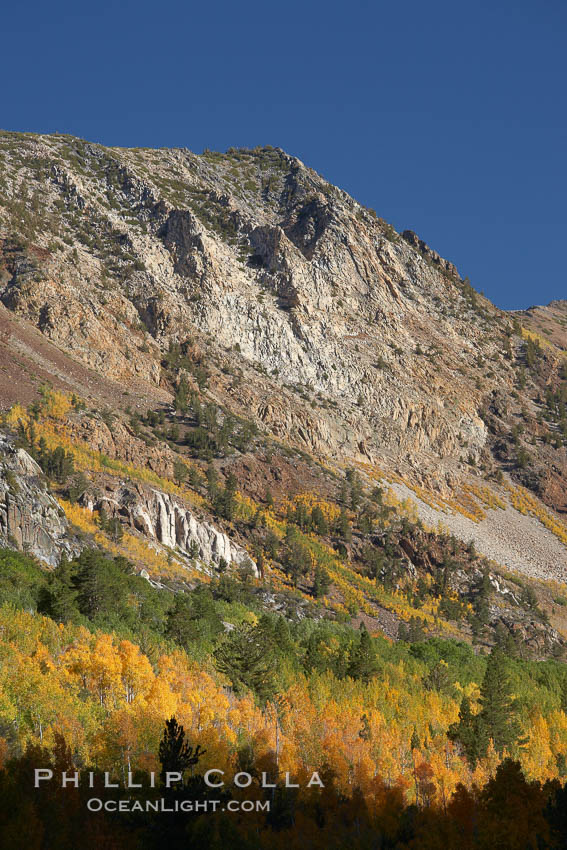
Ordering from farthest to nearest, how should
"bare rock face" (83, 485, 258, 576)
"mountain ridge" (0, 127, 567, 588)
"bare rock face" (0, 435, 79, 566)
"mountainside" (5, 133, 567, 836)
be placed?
"mountain ridge" (0, 127, 567, 588), "bare rock face" (83, 485, 258, 576), "bare rock face" (0, 435, 79, 566), "mountainside" (5, 133, 567, 836)

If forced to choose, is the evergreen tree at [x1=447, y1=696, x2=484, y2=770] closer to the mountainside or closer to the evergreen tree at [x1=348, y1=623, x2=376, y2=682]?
the mountainside

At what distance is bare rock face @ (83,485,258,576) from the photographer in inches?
2662

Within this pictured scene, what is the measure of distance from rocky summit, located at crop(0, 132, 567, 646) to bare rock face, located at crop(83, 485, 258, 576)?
21cm

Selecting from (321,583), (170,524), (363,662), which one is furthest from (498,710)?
(170,524)

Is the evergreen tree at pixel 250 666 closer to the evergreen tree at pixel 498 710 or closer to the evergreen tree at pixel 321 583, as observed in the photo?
the evergreen tree at pixel 498 710

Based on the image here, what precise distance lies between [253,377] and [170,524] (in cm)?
4425

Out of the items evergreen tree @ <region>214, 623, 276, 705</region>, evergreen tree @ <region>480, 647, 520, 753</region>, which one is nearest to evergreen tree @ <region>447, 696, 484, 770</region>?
evergreen tree @ <region>480, 647, 520, 753</region>

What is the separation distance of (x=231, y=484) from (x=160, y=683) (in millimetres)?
43460

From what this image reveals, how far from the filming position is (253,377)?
110875 mm

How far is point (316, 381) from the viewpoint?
117250 mm

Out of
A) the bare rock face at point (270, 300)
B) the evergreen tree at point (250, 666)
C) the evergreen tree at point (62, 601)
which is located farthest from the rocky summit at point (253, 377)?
the evergreen tree at point (250, 666)

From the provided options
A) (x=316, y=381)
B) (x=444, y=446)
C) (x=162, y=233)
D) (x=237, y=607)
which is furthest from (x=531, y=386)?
(x=237, y=607)

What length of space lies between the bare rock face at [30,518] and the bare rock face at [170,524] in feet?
26.3

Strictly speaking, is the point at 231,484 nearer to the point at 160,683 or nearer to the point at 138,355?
the point at 138,355
